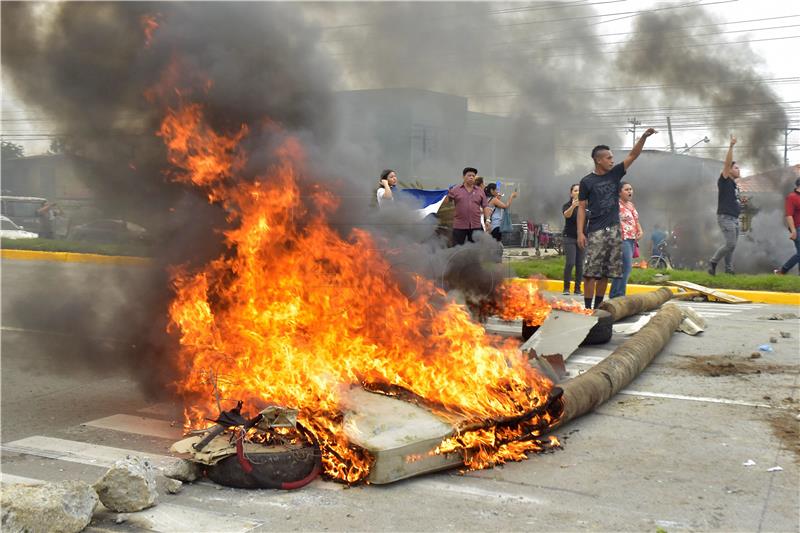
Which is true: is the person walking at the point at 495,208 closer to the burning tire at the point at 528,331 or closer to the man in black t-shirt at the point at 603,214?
the man in black t-shirt at the point at 603,214

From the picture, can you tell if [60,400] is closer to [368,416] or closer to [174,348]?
[174,348]

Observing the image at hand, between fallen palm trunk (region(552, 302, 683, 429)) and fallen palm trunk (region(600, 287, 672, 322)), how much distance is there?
624 millimetres

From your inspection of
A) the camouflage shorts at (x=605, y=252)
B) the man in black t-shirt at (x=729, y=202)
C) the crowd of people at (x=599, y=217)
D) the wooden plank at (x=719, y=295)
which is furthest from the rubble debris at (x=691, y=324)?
the man in black t-shirt at (x=729, y=202)

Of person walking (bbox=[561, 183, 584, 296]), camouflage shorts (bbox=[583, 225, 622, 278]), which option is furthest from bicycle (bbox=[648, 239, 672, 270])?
camouflage shorts (bbox=[583, 225, 622, 278])

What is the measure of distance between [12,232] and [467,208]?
19722 mm

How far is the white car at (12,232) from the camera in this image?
910 inches

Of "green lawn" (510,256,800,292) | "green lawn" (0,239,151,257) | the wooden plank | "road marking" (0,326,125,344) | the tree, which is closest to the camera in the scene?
"road marking" (0,326,125,344)

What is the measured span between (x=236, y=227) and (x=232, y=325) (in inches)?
29.8

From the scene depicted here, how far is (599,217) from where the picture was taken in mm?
7949

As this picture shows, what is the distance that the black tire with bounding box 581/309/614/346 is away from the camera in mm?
7492

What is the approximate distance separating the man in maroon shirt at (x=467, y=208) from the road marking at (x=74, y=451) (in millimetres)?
5757

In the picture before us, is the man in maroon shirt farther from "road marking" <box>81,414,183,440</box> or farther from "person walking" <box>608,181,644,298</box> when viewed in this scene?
"road marking" <box>81,414,183,440</box>

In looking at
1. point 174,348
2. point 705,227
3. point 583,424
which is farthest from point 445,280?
Answer: point 705,227

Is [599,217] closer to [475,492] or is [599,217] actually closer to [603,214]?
[603,214]
